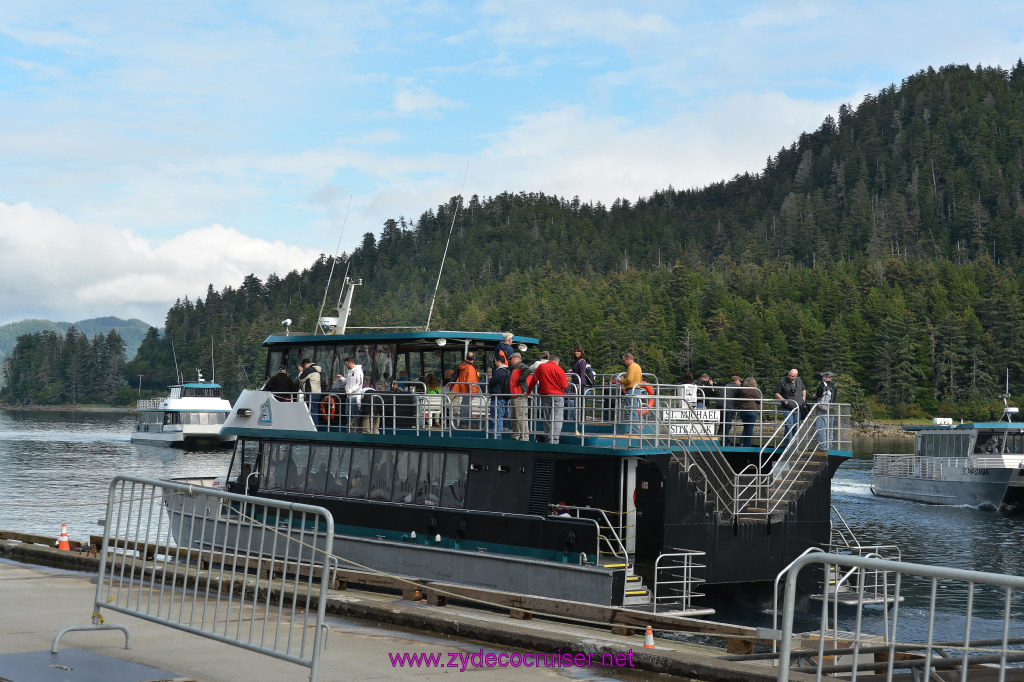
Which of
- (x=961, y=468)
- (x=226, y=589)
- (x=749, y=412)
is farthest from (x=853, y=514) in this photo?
(x=226, y=589)

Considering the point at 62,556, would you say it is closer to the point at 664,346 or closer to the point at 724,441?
the point at 724,441

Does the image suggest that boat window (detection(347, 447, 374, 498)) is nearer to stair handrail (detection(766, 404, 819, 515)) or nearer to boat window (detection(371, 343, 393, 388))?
boat window (detection(371, 343, 393, 388))

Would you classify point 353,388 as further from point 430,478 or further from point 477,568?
point 477,568

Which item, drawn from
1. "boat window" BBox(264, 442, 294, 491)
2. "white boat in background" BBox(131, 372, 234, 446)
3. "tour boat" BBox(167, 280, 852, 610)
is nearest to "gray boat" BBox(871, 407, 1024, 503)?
"tour boat" BBox(167, 280, 852, 610)

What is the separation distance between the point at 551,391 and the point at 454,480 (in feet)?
8.29

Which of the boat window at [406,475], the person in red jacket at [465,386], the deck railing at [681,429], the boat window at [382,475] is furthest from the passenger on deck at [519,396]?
the boat window at [382,475]

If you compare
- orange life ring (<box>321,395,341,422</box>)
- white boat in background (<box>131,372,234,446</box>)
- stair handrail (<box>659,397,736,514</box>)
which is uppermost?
orange life ring (<box>321,395,341,422</box>)

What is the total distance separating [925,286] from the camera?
558ft

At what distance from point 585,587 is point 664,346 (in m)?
149

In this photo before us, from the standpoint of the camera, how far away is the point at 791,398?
18781 millimetres

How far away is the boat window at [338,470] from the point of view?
20.4 metres

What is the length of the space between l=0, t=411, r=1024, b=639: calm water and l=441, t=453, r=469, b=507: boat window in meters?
4.94

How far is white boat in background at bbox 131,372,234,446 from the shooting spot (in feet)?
281

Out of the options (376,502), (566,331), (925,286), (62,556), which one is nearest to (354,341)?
(376,502)
